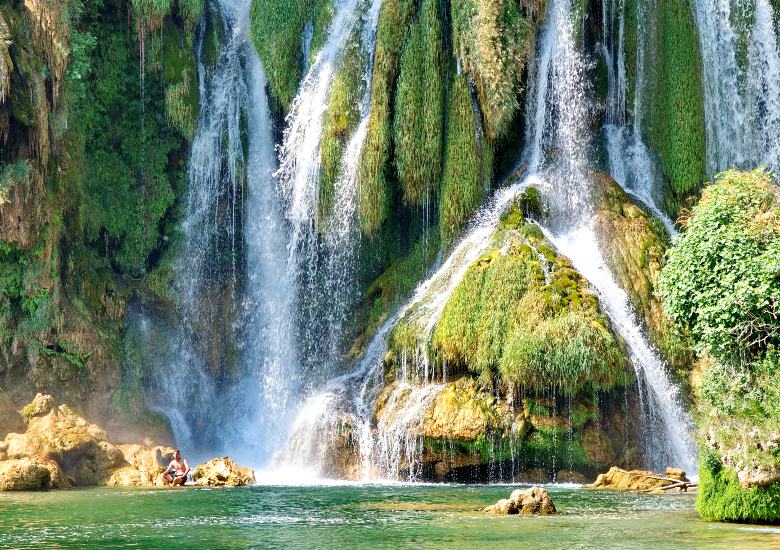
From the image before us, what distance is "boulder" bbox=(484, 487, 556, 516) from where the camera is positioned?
19.8m

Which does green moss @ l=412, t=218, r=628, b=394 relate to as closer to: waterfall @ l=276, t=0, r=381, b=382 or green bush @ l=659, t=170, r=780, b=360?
waterfall @ l=276, t=0, r=381, b=382

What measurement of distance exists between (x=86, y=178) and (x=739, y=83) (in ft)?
66.5

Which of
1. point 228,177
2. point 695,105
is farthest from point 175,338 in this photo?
point 695,105

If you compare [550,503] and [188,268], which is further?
[188,268]

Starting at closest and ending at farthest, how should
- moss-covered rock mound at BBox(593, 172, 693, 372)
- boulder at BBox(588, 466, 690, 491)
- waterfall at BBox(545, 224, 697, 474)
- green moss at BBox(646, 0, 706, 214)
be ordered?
boulder at BBox(588, 466, 690, 491) < waterfall at BBox(545, 224, 697, 474) < moss-covered rock mound at BBox(593, 172, 693, 372) < green moss at BBox(646, 0, 706, 214)

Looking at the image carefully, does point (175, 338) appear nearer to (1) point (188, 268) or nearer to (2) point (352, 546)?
(1) point (188, 268)

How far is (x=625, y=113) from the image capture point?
35375 mm

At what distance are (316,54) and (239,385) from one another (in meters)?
10.8

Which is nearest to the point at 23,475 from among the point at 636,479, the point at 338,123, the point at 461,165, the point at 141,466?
the point at 141,466

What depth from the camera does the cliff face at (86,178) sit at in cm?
3183

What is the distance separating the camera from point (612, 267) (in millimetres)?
31297

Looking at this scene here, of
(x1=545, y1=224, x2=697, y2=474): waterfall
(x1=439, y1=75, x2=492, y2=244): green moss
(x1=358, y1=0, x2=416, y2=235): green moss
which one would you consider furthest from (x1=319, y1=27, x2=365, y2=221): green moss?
(x1=545, y1=224, x2=697, y2=474): waterfall

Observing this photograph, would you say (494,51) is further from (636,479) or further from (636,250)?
(636,479)

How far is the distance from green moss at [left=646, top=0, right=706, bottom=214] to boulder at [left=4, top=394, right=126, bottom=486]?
17396 millimetres
